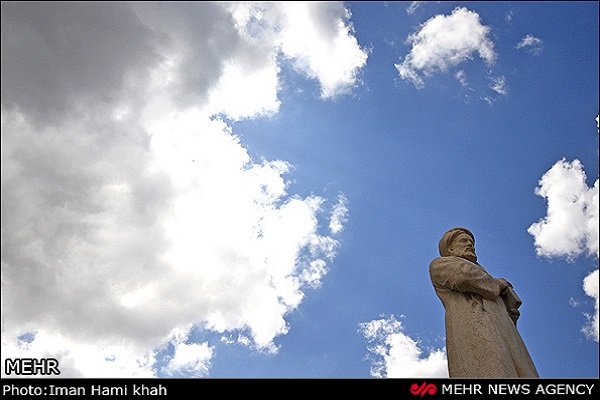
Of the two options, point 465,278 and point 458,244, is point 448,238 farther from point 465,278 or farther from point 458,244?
point 465,278

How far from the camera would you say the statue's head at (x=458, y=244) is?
12.7 metres
